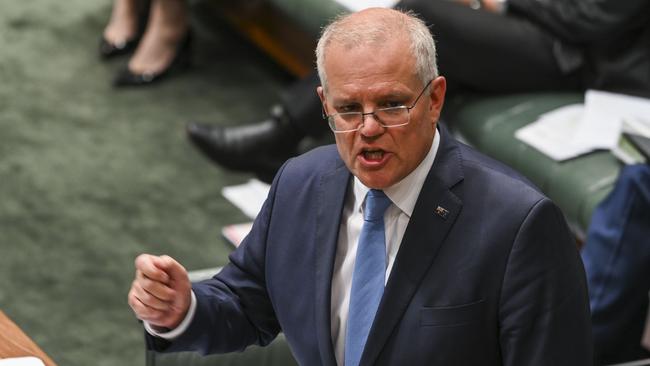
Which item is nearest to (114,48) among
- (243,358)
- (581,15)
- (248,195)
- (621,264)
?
(248,195)

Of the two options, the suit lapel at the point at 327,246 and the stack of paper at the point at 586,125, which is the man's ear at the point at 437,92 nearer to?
the suit lapel at the point at 327,246

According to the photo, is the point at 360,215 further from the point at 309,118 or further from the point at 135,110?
the point at 135,110

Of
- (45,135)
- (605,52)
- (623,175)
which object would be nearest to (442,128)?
(623,175)

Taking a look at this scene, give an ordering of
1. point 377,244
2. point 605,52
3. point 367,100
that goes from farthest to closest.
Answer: point 605,52 → point 377,244 → point 367,100

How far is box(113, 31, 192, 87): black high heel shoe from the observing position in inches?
194

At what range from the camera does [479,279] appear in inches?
75.8

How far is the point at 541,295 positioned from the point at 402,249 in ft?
0.76

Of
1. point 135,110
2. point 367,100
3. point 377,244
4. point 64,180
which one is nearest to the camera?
point 367,100

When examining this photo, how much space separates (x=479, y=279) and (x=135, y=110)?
3036 millimetres

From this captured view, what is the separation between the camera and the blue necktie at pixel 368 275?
2014 millimetres

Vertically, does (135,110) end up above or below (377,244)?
below

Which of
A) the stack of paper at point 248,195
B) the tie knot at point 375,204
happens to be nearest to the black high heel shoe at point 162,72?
the stack of paper at point 248,195

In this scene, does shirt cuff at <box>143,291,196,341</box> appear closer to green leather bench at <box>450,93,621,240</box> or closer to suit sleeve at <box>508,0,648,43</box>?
green leather bench at <box>450,93,621,240</box>

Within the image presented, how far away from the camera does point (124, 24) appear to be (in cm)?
522
